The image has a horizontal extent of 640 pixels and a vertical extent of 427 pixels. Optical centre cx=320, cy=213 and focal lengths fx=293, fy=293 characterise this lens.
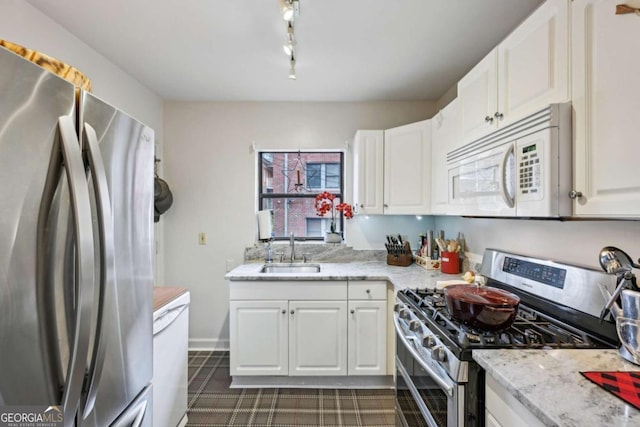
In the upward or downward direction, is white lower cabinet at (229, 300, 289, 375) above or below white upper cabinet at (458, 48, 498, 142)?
below

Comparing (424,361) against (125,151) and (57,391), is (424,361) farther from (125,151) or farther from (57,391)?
(125,151)

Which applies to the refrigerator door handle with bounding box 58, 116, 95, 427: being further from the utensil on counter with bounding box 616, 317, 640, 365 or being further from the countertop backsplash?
the countertop backsplash

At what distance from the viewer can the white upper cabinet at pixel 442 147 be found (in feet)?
6.41

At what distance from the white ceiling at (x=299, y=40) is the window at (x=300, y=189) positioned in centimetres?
71

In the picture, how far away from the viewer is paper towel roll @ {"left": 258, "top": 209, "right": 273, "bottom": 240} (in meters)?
2.98

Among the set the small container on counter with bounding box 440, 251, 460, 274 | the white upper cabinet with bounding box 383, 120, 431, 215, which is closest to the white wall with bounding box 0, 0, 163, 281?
the white upper cabinet with bounding box 383, 120, 431, 215

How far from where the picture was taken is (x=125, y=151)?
1.00 metres

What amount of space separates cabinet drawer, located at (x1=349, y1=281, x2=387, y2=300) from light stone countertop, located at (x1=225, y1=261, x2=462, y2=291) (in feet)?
0.18

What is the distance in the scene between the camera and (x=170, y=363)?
162cm

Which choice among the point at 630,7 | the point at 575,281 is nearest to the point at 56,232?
the point at 630,7

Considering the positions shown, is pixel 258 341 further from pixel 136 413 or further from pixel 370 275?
pixel 136 413

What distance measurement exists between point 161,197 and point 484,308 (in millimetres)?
2692

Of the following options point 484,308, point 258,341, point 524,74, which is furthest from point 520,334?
point 258,341

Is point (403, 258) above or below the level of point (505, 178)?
below
